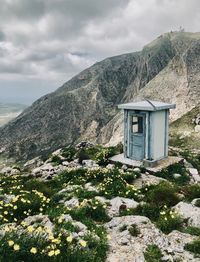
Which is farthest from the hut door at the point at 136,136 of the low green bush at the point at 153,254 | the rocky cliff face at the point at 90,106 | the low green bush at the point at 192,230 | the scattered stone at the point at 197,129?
the rocky cliff face at the point at 90,106

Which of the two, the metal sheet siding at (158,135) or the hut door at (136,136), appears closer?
the metal sheet siding at (158,135)

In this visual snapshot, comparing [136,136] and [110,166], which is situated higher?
[136,136]

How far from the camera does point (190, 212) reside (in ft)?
29.7

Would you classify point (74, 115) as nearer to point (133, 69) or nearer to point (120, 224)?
point (133, 69)

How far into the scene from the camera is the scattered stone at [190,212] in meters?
8.52

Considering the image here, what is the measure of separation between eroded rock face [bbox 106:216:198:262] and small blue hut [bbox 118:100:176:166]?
30.5 ft

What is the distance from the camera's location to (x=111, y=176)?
13.5m

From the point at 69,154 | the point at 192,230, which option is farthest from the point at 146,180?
the point at 69,154

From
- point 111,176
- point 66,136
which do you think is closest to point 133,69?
point 66,136

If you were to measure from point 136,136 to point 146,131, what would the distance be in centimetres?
95

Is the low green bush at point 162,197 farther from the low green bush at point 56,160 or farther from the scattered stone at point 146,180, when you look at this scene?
the low green bush at point 56,160

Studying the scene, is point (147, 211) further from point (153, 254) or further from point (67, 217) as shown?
point (153, 254)

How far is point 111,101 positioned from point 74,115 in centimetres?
2214

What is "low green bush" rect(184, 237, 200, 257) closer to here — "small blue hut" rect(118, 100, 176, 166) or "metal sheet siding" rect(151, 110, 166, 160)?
"small blue hut" rect(118, 100, 176, 166)
